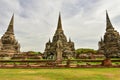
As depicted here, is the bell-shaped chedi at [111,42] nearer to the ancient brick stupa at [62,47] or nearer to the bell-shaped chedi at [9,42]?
the ancient brick stupa at [62,47]

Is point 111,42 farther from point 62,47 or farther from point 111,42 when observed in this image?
point 62,47

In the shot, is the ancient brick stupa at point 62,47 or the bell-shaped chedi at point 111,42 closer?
the bell-shaped chedi at point 111,42

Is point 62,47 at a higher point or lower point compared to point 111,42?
lower

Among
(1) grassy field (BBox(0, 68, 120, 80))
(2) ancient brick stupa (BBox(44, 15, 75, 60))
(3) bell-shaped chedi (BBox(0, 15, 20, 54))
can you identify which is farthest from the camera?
(2) ancient brick stupa (BBox(44, 15, 75, 60))

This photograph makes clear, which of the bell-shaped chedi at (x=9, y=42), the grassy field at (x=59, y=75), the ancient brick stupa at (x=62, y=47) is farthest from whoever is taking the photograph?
the ancient brick stupa at (x=62, y=47)

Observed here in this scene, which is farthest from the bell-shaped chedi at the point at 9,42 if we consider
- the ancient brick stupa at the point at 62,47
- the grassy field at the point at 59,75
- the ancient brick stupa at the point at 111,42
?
the grassy field at the point at 59,75

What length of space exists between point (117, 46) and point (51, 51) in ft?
67.8

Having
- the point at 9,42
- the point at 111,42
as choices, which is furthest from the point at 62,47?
the point at 9,42

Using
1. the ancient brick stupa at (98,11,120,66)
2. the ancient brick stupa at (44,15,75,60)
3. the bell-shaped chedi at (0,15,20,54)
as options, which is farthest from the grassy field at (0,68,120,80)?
the bell-shaped chedi at (0,15,20,54)

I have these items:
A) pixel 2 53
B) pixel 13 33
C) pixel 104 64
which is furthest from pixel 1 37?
pixel 104 64

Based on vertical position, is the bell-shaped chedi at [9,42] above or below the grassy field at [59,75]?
above

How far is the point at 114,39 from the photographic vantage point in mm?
49188

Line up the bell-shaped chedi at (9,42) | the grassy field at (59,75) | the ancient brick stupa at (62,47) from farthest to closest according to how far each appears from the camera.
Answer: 1. the ancient brick stupa at (62,47)
2. the bell-shaped chedi at (9,42)
3. the grassy field at (59,75)

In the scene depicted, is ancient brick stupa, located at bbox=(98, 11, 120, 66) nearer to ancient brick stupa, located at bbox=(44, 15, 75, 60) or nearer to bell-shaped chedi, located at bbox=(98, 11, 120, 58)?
bell-shaped chedi, located at bbox=(98, 11, 120, 58)
